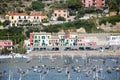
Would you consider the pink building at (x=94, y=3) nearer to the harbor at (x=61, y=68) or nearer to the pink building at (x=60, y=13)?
the pink building at (x=60, y=13)

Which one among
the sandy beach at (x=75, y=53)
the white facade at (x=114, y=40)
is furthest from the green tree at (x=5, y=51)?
the white facade at (x=114, y=40)

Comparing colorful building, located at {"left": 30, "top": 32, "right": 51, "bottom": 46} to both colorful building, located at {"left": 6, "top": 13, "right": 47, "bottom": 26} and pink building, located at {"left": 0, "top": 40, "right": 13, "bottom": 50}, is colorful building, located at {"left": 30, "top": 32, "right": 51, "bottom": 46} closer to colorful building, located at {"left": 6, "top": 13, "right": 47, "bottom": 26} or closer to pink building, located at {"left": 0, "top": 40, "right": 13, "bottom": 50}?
pink building, located at {"left": 0, "top": 40, "right": 13, "bottom": 50}

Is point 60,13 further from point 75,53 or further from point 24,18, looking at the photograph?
point 75,53

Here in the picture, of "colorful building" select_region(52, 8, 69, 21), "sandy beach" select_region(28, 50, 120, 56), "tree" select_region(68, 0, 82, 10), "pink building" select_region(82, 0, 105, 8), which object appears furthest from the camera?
"pink building" select_region(82, 0, 105, 8)

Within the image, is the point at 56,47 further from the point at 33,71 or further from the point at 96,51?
the point at 33,71

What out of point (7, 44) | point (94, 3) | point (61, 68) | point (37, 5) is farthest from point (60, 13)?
point (61, 68)

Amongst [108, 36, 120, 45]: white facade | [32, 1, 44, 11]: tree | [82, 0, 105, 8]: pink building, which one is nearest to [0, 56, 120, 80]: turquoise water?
[108, 36, 120, 45]: white facade
